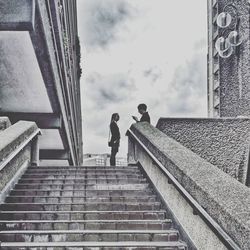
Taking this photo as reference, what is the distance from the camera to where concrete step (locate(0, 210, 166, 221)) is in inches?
200

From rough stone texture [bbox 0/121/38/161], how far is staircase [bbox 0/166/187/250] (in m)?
0.60

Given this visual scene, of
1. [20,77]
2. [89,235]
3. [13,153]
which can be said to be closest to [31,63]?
[20,77]

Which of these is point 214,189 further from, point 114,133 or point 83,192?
point 114,133

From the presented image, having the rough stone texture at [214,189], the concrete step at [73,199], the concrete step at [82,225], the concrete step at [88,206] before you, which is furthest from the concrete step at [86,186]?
the concrete step at [82,225]

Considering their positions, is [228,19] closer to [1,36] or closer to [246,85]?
[246,85]

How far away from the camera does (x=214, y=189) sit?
370cm

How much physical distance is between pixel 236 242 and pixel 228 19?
30.1 ft

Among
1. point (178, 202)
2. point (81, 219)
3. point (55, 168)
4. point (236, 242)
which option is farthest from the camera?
point (55, 168)

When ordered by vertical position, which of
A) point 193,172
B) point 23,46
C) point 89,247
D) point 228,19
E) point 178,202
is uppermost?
point 228,19

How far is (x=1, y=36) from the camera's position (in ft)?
24.5

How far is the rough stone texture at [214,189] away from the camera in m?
3.03

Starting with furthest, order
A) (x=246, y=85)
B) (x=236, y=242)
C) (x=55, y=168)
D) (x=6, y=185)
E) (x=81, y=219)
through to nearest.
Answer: (x=246, y=85)
(x=55, y=168)
(x=6, y=185)
(x=81, y=219)
(x=236, y=242)

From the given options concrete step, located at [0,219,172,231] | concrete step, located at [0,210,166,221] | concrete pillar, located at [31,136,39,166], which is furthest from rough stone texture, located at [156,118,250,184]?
concrete step, located at [0,219,172,231]

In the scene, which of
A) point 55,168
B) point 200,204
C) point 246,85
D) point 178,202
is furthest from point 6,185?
point 246,85
